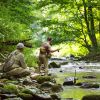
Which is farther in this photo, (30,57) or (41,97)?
(30,57)

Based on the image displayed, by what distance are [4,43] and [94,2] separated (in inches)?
656

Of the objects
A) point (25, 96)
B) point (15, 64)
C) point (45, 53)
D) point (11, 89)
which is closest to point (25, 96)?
point (25, 96)

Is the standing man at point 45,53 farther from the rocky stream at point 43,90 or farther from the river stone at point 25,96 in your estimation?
the river stone at point 25,96

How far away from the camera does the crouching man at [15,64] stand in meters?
12.8

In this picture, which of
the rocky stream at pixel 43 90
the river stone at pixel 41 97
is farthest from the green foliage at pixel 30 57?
the river stone at pixel 41 97

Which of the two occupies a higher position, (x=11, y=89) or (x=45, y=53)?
(x=45, y=53)

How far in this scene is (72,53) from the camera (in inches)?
1522

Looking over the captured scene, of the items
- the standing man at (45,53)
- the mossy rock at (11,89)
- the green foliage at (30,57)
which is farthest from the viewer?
the green foliage at (30,57)

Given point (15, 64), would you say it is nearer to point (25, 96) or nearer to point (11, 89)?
point (11, 89)

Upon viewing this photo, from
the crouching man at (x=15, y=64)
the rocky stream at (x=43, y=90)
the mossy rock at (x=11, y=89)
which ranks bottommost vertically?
the rocky stream at (x=43, y=90)

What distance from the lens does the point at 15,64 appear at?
12.9m

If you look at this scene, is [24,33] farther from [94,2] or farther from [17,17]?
[94,2]

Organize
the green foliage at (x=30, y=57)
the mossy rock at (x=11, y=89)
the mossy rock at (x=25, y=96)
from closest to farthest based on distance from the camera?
the mossy rock at (x=25, y=96), the mossy rock at (x=11, y=89), the green foliage at (x=30, y=57)

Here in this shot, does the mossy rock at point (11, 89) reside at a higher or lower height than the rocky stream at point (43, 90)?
higher
